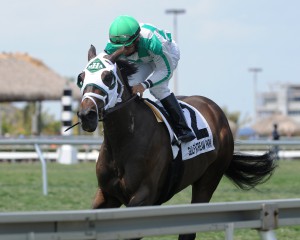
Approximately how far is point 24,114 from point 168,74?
167 ft

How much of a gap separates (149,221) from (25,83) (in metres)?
34.3

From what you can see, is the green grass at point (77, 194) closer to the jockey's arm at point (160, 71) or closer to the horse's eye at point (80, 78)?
the jockey's arm at point (160, 71)

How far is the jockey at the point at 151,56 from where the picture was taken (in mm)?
6121

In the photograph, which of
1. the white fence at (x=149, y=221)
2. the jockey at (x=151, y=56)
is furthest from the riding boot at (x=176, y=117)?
the white fence at (x=149, y=221)

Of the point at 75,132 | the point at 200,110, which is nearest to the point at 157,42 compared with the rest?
the point at 200,110

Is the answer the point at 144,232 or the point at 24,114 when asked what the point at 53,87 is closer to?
the point at 24,114

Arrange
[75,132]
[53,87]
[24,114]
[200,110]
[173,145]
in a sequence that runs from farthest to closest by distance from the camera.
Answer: [24,114] → [75,132] → [53,87] → [200,110] → [173,145]

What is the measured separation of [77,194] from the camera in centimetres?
1257

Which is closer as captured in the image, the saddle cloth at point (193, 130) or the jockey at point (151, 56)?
the jockey at point (151, 56)

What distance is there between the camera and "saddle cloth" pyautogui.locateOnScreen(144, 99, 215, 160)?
20.9ft

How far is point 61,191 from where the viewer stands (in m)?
13.1

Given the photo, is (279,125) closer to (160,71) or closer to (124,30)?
(160,71)

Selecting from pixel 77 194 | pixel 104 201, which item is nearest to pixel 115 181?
pixel 104 201

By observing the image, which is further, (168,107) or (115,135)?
(168,107)
